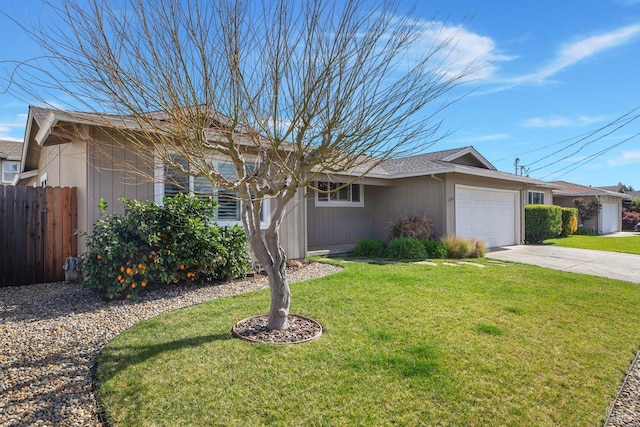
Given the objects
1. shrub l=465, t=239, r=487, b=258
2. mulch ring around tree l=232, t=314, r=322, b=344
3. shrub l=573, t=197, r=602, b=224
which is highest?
shrub l=573, t=197, r=602, b=224

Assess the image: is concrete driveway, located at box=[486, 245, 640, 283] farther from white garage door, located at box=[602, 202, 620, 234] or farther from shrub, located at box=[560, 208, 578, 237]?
white garage door, located at box=[602, 202, 620, 234]

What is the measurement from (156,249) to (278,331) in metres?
3.10

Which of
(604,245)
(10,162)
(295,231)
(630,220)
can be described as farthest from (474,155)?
(10,162)

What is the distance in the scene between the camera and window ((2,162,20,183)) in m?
19.2

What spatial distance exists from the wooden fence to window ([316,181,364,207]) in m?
7.17

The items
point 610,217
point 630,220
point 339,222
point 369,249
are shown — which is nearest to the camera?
point 369,249

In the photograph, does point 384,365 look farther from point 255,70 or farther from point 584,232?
point 584,232

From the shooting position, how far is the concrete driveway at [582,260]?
→ 8.85m

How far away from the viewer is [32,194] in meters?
7.33

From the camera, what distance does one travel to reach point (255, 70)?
3.75 m

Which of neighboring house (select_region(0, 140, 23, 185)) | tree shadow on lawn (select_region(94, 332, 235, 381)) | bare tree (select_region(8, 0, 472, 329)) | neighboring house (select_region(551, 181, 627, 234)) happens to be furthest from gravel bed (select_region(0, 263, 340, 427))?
neighboring house (select_region(551, 181, 627, 234))

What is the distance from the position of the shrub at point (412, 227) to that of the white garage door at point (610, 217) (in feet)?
65.6

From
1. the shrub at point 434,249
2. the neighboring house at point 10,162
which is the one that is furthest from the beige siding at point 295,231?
the neighboring house at point 10,162

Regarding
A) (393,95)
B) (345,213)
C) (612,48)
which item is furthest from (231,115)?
(612,48)
